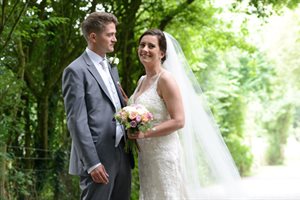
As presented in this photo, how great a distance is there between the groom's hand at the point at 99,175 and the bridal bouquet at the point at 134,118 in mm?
338

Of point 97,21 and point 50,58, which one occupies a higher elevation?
point 50,58

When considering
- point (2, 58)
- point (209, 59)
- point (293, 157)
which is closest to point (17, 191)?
point (2, 58)

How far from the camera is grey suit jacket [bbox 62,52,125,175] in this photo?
3.84 meters

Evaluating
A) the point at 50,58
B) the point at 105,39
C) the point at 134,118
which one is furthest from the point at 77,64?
the point at 50,58

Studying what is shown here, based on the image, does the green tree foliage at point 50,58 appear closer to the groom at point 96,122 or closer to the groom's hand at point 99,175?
the groom at point 96,122

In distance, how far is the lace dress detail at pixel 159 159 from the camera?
14.4ft

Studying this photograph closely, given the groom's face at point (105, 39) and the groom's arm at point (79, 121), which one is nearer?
the groom's arm at point (79, 121)

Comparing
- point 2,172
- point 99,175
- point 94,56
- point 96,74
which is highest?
point 94,56

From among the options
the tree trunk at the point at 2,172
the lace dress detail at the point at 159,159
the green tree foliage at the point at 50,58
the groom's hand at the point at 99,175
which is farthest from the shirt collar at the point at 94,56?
the tree trunk at the point at 2,172

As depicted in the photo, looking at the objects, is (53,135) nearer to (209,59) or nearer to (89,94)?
(89,94)

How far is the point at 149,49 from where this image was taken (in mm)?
4387

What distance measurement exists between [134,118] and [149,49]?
69cm

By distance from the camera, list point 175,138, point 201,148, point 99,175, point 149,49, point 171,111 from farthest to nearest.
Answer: point 201,148 < point 175,138 < point 149,49 < point 171,111 < point 99,175

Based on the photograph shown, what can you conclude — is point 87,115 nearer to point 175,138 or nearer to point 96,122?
point 96,122
